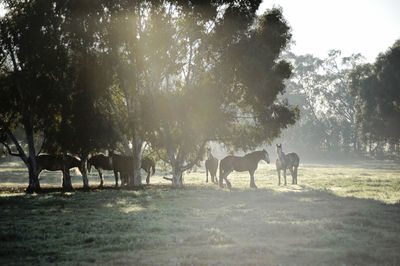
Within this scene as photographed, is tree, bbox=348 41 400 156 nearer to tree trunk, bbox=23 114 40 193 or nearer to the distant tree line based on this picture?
the distant tree line

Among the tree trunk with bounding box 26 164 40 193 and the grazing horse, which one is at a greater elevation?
the grazing horse

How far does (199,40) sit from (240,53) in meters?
4.00

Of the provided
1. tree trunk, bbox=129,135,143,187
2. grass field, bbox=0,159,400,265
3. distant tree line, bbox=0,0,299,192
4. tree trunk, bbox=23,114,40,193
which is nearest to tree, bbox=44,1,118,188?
distant tree line, bbox=0,0,299,192

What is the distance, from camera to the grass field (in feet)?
26.7

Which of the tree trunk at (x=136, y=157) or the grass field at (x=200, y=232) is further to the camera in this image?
the tree trunk at (x=136, y=157)

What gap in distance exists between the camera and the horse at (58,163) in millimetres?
24769

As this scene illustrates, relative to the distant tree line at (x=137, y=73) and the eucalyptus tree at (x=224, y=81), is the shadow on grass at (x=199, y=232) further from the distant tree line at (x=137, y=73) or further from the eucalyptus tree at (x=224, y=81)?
the eucalyptus tree at (x=224, y=81)

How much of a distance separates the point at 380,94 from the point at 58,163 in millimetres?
43752

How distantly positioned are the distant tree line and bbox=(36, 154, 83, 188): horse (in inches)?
33.3

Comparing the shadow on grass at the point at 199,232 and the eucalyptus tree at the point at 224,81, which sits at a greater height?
the eucalyptus tree at the point at 224,81

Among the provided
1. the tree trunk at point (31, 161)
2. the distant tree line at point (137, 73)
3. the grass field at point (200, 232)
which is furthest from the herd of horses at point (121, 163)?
the grass field at point (200, 232)

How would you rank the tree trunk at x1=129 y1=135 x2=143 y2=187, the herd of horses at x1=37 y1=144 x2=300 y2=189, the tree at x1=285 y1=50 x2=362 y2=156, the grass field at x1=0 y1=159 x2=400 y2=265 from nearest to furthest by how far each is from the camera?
1. the grass field at x1=0 y1=159 x2=400 y2=265
2. the herd of horses at x1=37 y1=144 x2=300 y2=189
3. the tree trunk at x1=129 y1=135 x2=143 y2=187
4. the tree at x1=285 y1=50 x2=362 y2=156

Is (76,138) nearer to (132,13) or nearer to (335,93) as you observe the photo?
(132,13)

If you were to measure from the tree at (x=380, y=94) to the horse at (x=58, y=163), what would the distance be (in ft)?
137
